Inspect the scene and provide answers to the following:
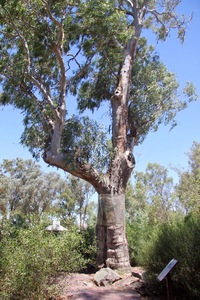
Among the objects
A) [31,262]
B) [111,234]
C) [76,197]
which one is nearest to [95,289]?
[111,234]

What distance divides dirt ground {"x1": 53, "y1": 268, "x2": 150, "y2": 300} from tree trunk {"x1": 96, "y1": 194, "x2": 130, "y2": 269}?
891 millimetres

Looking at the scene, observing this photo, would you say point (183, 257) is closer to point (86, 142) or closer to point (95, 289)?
point (95, 289)

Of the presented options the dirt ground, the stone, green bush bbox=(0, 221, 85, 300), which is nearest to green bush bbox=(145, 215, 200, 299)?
the dirt ground

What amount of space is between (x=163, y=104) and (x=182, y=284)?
8289 mm

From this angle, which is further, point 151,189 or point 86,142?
point 151,189

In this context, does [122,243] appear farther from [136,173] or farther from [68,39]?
[136,173]

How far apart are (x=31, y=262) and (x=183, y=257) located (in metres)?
2.99

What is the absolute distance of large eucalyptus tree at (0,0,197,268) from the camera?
917 cm

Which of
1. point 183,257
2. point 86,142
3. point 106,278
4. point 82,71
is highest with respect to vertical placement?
point 82,71

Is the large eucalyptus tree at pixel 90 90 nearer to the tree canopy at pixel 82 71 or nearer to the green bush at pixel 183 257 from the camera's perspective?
the tree canopy at pixel 82 71

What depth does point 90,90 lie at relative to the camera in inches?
498

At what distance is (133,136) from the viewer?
12.1m

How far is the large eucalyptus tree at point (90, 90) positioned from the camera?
30.1ft

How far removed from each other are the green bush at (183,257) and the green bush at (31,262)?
6.91 feet
